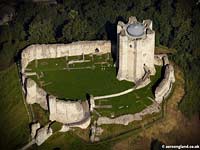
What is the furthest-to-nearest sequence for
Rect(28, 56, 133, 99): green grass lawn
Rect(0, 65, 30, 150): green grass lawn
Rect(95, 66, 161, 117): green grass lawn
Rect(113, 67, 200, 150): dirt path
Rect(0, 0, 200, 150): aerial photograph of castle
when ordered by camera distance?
1. Rect(28, 56, 133, 99): green grass lawn
2. Rect(95, 66, 161, 117): green grass lawn
3. Rect(0, 65, 30, 150): green grass lawn
4. Rect(0, 0, 200, 150): aerial photograph of castle
5. Rect(113, 67, 200, 150): dirt path

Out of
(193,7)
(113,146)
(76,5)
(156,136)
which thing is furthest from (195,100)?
(76,5)

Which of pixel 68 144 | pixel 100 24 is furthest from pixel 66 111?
pixel 100 24

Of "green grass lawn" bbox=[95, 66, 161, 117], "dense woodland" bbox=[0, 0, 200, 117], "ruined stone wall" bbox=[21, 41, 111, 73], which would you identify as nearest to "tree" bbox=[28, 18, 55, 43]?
"dense woodland" bbox=[0, 0, 200, 117]

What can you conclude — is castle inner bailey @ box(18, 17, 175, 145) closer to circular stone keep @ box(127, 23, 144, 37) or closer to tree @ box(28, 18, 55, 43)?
circular stone keep @ box(127, 23, 144, 37)

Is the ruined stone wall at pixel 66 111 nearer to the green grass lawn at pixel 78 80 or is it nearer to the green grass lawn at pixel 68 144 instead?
the green grass lawn at pixel 68 144

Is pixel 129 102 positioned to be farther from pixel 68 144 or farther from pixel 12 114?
pixel 12 114

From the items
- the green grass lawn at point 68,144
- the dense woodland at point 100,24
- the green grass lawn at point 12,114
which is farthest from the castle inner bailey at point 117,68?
the dense woodland at point 100,24

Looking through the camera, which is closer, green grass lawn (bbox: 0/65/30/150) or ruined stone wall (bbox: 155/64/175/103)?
green grass lawn (bbox: 0/65/30/150)
